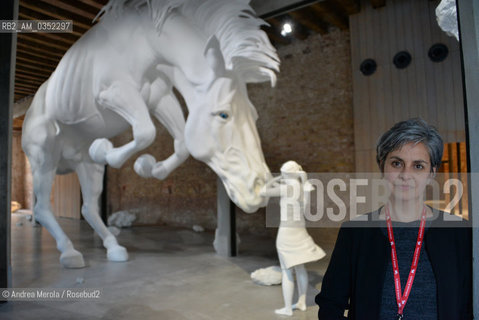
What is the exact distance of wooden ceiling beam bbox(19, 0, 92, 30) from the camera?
3.55 metres

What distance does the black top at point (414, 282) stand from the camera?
908 mm

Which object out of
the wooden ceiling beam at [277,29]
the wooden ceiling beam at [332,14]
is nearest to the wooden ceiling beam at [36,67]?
the wooden ceiling beam at [277,29]

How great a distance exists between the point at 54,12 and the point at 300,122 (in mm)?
3878

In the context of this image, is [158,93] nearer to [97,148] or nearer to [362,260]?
[97,148]

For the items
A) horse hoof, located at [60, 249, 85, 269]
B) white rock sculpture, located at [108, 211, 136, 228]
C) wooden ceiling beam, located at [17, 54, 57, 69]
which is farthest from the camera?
white rock sculpture, located at [108, 211, 136, 228]

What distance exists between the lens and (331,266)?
41.3 inches

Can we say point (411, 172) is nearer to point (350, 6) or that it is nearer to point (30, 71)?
point (30, 71)

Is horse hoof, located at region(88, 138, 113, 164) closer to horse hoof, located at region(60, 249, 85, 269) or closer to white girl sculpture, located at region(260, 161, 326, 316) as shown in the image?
horse hoof, located at region(60, 249, 85, 269)

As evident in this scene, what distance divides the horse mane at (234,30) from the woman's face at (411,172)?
69.4 inches

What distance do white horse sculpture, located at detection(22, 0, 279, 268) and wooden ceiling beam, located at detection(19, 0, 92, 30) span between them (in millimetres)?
726

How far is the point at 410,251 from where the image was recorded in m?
0.94

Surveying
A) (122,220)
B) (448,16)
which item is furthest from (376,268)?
(122,220)

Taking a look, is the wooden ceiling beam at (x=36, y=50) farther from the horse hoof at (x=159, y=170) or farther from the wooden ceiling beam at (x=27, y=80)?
the horse hoof at (x=159, y=170)

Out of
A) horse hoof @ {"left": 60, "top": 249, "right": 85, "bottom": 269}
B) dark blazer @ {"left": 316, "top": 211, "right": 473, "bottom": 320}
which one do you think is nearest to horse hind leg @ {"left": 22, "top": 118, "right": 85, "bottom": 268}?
horse hoof @ {"left": 60, "top": 249, "right": 85, "bottom": 269}
